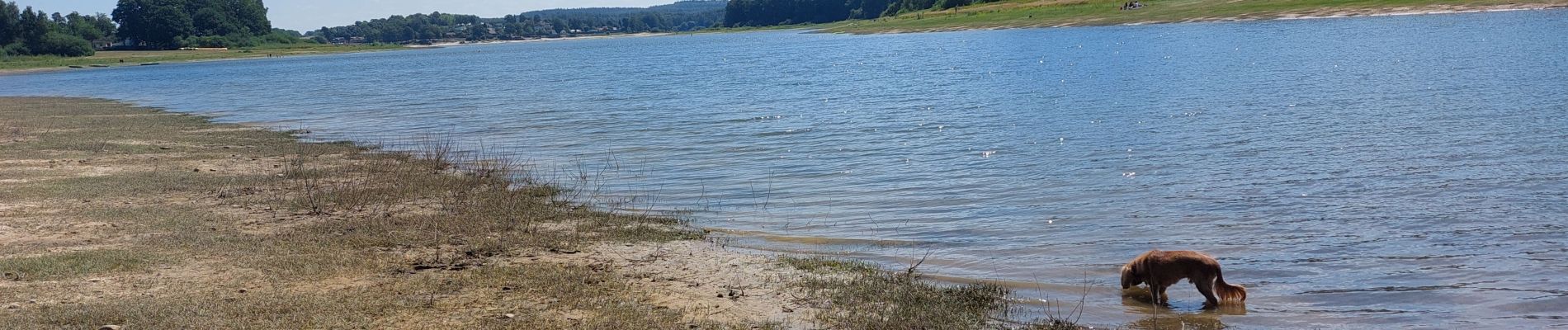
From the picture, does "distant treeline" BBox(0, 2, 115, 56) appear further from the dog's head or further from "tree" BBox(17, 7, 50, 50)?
the dog's head

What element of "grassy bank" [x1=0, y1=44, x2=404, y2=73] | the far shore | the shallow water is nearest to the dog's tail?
the shallow water

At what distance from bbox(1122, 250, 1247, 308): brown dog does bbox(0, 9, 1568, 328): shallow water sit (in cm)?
20

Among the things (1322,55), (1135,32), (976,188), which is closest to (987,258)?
(976,188)

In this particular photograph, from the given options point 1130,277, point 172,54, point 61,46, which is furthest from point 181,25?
point 1130,277

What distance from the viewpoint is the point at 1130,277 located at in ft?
28.6

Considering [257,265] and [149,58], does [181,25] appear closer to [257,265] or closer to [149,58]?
[149,58]

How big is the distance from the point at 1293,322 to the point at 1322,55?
109 feet

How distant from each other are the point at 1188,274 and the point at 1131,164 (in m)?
8.11

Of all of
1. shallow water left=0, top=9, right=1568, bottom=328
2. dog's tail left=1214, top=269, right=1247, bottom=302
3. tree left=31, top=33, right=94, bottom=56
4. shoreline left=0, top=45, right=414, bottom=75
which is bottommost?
shoreline left=0, top=45, right=414, bottom=75

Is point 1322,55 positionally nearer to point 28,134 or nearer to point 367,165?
point 367,165

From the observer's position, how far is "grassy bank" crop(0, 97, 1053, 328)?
7.79 metres

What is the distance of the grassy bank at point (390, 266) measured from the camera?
7.79 m

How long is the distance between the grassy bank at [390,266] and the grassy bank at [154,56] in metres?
100

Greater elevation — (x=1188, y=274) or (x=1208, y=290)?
(x=1188, y=274)
